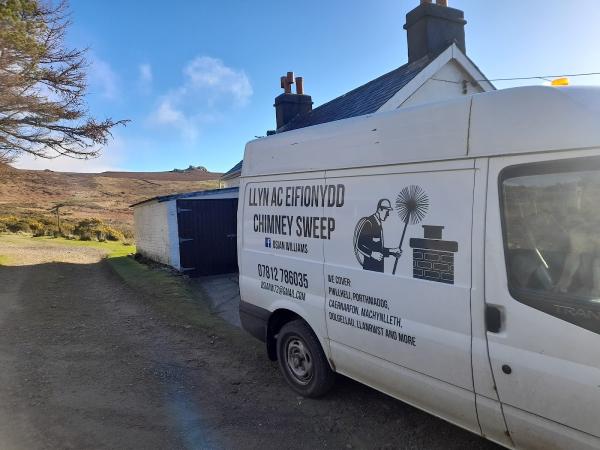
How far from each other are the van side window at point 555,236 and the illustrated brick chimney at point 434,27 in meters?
9.69

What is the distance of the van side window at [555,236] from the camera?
2363mm

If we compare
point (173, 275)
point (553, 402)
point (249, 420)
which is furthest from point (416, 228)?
point (173, 275)

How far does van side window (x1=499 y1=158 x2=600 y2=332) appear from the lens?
7.75 ft

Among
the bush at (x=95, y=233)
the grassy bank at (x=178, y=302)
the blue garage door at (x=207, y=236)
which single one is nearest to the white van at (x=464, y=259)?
the grassy bank at (x=178, y=302)

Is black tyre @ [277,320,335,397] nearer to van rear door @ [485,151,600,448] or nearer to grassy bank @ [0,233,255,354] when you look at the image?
grassy bank @ [0,233,255,354]

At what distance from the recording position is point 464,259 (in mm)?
2855

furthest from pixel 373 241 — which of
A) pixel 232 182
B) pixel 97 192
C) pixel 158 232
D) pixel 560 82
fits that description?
pixel 97 192

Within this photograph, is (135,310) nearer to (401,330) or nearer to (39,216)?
(401,330)

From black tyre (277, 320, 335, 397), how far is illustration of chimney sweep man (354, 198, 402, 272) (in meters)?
1.15

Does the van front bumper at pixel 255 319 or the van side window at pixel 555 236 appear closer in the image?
the van side window at pixel 555 236

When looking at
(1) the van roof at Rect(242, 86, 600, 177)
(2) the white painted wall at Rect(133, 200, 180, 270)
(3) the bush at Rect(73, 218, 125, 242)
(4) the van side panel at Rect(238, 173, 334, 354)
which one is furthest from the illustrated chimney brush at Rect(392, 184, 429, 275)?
(3) the bush at Rect(73, 218, 125, 242)

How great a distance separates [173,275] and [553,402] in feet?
39.3

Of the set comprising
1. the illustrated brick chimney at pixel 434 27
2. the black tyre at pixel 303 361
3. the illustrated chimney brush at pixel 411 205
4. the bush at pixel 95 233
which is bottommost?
the bush at pixel 95 233

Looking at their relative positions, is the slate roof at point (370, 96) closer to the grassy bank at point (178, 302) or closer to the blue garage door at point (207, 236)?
the blue garage door at point (207, 236)
